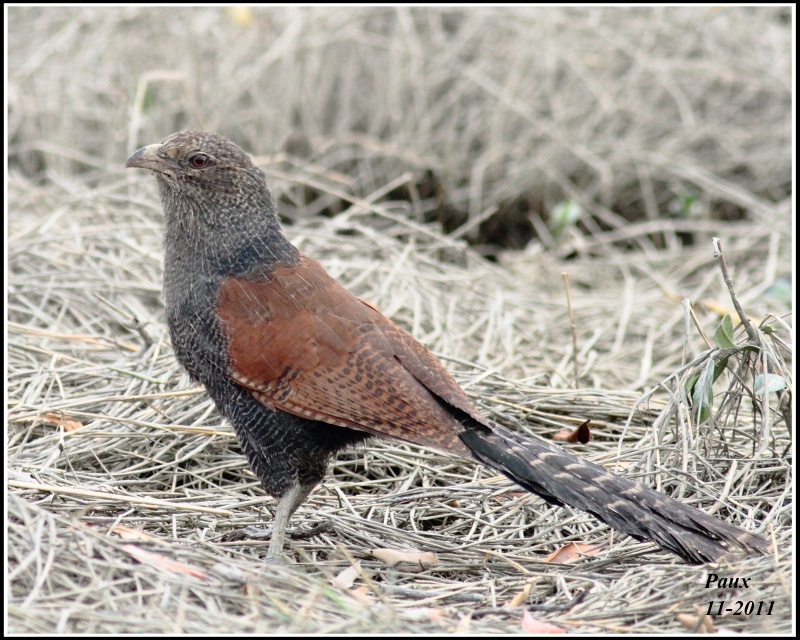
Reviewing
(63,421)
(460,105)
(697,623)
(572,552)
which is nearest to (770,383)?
(572,552)

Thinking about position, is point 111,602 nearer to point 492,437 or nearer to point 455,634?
point 455,634

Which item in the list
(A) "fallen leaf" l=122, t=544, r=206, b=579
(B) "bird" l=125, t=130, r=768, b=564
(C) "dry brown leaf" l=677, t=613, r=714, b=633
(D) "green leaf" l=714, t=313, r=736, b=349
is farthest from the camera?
(D) "green leaf" l=714, t=313, r=736, b=349

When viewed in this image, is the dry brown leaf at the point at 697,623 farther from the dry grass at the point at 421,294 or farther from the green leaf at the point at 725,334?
the green leaf at the point at 725,334

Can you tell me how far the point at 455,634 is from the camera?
8.82 feet

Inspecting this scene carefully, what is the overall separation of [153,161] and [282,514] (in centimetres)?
153

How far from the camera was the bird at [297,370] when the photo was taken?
10.3ft

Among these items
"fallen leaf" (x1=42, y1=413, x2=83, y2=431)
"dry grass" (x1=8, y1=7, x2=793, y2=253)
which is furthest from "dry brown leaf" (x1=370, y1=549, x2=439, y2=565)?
"dry grass" (x1=8, y1=7, x2=793, y2=253)

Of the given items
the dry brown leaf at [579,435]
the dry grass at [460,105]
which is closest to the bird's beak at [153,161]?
the dry brown leaf at [579,435]

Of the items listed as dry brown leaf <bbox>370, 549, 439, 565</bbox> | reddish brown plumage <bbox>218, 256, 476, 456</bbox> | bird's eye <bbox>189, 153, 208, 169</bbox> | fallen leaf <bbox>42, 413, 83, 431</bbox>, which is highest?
bird's eye <bbox>189, 153, 208, 169</bbox>

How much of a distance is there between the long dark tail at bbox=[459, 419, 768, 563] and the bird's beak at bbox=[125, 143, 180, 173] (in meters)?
1.66

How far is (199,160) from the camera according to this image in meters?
3.86

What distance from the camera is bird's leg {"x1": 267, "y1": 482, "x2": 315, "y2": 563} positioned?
342 centimetres

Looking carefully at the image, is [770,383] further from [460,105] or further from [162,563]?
[460,105]

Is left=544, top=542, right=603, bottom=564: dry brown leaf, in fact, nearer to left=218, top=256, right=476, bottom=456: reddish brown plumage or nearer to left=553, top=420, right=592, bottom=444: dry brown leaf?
left=218, top=256, right=476, bottom=456: reddish brown plumage
